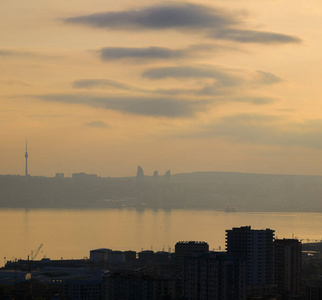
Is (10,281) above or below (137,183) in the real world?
below

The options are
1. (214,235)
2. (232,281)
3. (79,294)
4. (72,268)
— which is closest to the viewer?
(232,281)

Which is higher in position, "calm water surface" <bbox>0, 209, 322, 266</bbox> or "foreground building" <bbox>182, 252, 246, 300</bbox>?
"calm water surface" <bbox>0, 209, 322, 266</bbox>

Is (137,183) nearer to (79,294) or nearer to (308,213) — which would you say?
(308,213)

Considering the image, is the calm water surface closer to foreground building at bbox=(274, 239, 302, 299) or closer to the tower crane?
the tower crane

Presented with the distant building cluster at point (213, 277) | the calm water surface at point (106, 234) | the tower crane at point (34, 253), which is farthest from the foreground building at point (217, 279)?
the tower crane at point (34, 253)

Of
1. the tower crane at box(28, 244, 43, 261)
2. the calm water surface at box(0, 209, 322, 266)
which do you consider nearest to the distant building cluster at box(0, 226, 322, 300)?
the tower crane at box(28, 244, 43, 261)

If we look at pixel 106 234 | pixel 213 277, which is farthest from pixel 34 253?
pixel 213 277

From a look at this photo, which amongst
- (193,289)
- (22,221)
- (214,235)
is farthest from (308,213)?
(193,289)

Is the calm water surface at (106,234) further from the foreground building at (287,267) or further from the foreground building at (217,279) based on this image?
the foreground building at (217,279)
